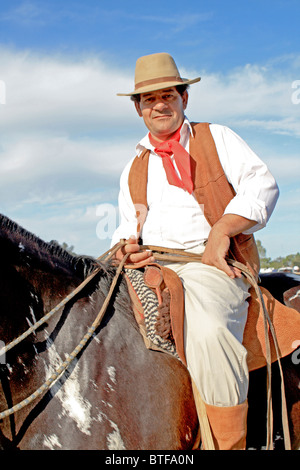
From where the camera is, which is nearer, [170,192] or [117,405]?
[117,405]

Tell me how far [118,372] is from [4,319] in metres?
0.78

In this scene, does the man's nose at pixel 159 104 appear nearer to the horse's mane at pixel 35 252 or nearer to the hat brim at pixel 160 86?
the hat brim at pixel 160 86

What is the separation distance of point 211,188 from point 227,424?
5.39 feet

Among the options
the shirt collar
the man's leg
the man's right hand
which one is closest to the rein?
the man's right hand

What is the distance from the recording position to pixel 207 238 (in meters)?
3.52

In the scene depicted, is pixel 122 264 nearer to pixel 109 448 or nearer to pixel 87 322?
pixel 87 322

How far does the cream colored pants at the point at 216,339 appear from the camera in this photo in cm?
278

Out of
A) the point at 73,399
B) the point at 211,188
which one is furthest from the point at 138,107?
the point at 73,399

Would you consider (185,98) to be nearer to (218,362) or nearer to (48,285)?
(48,285)

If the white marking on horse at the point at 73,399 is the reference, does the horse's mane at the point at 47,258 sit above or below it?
above

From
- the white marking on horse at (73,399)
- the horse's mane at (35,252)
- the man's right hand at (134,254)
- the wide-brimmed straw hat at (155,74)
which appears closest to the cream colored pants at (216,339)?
the man's right hand at (134,254)

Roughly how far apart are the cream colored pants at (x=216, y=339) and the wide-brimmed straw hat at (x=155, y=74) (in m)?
1.54

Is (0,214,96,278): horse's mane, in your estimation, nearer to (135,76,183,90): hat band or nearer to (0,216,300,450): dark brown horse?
(0,216,300,450): dark brown horse
